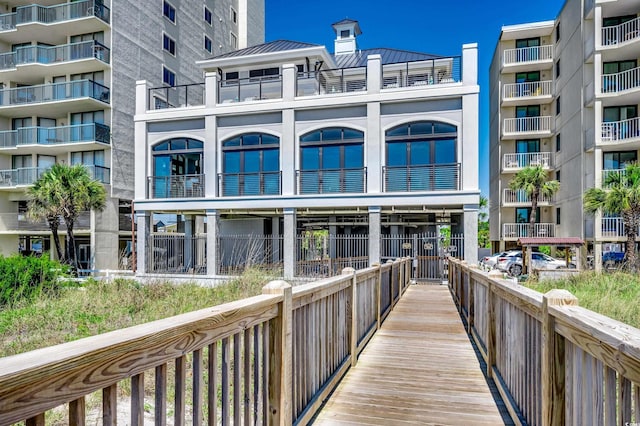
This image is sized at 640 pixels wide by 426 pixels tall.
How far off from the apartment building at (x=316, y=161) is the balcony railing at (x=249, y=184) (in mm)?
50

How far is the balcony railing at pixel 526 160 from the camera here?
28.7m

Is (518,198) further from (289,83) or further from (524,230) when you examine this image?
(289,83)

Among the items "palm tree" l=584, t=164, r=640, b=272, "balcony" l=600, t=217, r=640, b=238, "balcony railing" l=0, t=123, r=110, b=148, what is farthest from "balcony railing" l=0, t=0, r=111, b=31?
"balcony" l=600, t=217, r=640, b=238

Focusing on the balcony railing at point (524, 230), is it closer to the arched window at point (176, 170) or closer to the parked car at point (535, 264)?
the parked car at point (535, 264)

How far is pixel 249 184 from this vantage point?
19.1 meters

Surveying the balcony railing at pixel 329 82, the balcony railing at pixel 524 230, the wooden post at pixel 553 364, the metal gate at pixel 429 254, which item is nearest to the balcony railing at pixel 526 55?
the balcony railing at pixel 524 230

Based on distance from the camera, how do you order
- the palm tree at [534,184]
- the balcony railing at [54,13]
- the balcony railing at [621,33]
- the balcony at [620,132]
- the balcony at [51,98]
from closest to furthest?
the balcony at [620,132] → the balcony railing at [621,33] → the balcony railing at [54,13] → the balcony at [51,98] → the palm tree at [534,184]

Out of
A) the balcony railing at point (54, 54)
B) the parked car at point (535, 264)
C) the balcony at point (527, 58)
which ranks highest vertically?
the balcony at point (527, 58)

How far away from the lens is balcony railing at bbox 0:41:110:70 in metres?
23.3

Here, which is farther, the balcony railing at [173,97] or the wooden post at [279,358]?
the balcony railing at [173,97]

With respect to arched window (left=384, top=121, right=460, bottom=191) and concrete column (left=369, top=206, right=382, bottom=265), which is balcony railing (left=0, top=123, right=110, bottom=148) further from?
arched window (left=384, top=121, right=460, bottom=191)

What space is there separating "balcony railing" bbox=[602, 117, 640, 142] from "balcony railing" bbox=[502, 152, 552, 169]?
6.58m

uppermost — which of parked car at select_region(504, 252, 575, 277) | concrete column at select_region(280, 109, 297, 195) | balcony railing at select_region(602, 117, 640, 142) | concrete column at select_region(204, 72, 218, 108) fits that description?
concrete column at select_region(204, 72, 218, 108)

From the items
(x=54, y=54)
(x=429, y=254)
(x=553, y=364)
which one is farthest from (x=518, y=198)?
(x=54, y=54)
